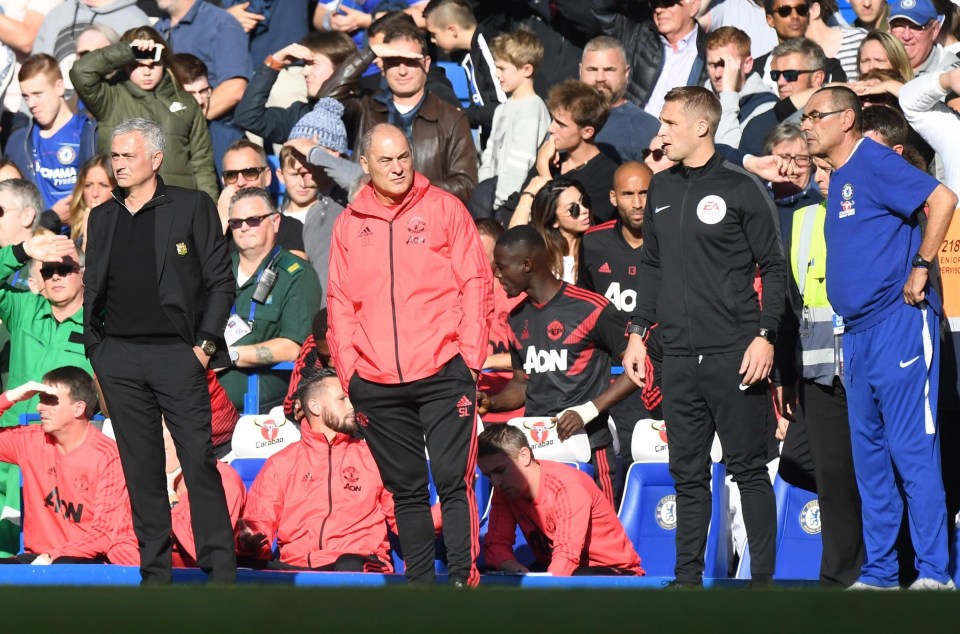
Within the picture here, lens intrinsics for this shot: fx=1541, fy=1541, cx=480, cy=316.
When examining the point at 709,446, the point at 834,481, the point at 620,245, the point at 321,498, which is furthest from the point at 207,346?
the point at 620,245

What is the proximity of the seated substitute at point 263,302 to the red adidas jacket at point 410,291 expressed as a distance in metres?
2.22

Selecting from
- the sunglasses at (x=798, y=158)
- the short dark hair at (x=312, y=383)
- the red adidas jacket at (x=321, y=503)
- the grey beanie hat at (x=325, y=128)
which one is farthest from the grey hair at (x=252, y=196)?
the sunglasses at (x=798, y=158)

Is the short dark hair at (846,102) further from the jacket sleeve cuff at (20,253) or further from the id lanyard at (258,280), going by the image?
the jacket sleeve cuff at (20,253)

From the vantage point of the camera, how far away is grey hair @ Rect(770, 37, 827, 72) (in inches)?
410

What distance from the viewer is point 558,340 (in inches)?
344

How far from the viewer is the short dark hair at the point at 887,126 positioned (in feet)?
25.8

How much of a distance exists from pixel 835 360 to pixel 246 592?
14.2 feet

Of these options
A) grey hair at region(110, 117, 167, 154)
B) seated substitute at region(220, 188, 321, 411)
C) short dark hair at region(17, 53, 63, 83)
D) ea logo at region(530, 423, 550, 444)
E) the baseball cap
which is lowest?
ea logo at region(530, 423, 550, 444)

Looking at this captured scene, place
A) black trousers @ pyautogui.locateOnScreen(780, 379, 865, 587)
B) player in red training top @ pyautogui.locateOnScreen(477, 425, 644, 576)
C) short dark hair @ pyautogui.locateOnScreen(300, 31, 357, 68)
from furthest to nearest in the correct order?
short dark hair @ pyautogui.locateOnScreen(300, 31, 357, 68) → player in red training top @ pyautogui.locateOnScreen(477, 425, 644, 576) → black trousers @ pyautogui.locateOnScreen(780, 379, 865, 587)

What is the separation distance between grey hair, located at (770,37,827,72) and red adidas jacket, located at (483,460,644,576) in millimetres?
3820

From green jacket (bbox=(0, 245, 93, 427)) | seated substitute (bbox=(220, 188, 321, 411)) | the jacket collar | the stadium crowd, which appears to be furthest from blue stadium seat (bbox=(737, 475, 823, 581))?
green jacket (bbox=(0, 245, 93, 427))

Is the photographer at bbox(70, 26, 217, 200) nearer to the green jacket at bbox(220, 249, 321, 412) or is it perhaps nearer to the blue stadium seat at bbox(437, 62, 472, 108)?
the green jacket at bbox(220, 249, 321, 412)

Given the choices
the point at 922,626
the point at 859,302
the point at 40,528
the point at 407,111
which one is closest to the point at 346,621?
the point at 922,626

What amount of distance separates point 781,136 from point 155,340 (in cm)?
388
